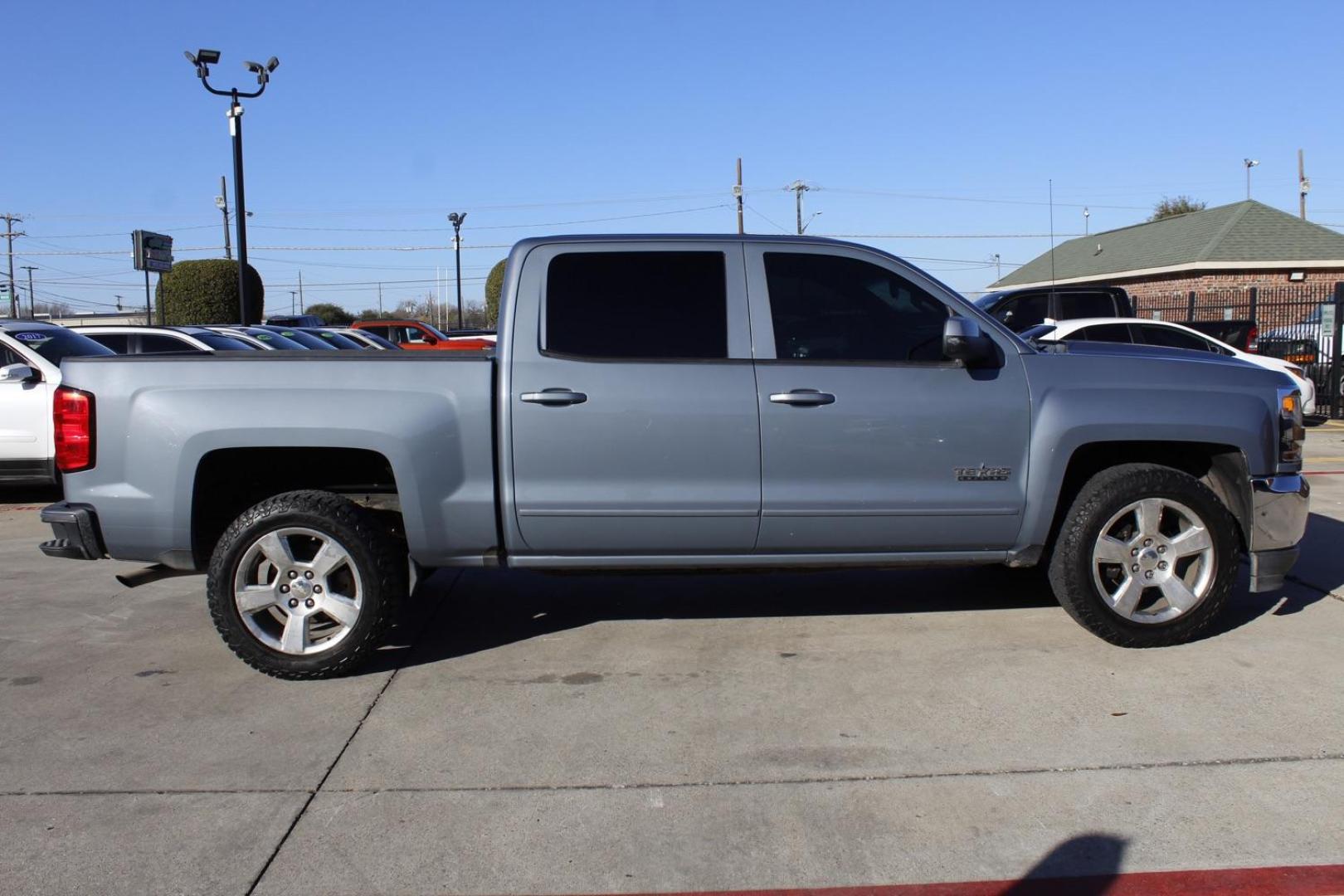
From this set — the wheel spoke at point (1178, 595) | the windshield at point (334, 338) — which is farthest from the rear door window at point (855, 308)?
the windshield at point (334, 338)

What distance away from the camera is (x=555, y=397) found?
4793 mm

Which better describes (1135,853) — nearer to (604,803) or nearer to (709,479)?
(604,803)

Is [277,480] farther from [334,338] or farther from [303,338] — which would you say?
[334,338]

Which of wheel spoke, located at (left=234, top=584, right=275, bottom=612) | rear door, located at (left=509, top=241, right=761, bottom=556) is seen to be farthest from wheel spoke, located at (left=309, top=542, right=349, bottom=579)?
rear door, located at (left=509, top=241, right=761, bottom=556)

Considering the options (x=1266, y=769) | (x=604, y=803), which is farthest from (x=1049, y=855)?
(x=604, y=803)

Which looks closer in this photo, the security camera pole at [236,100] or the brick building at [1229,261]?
the security camera pole at [236,100]

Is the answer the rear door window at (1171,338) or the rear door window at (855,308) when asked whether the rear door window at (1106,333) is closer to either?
the rear door window at (1171,338)

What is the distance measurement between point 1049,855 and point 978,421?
2.14m

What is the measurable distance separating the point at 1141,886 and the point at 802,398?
2.40m

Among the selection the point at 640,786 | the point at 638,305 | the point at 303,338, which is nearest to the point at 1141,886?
the point at 640,786

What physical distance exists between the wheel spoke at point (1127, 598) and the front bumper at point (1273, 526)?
2.01 ft

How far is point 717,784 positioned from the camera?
12.4ft

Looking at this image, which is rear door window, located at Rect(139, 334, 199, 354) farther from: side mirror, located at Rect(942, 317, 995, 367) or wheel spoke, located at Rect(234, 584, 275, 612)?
side mirror, located at Rect(942, 317, 995, 367)

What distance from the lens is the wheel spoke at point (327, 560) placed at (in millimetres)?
4832
